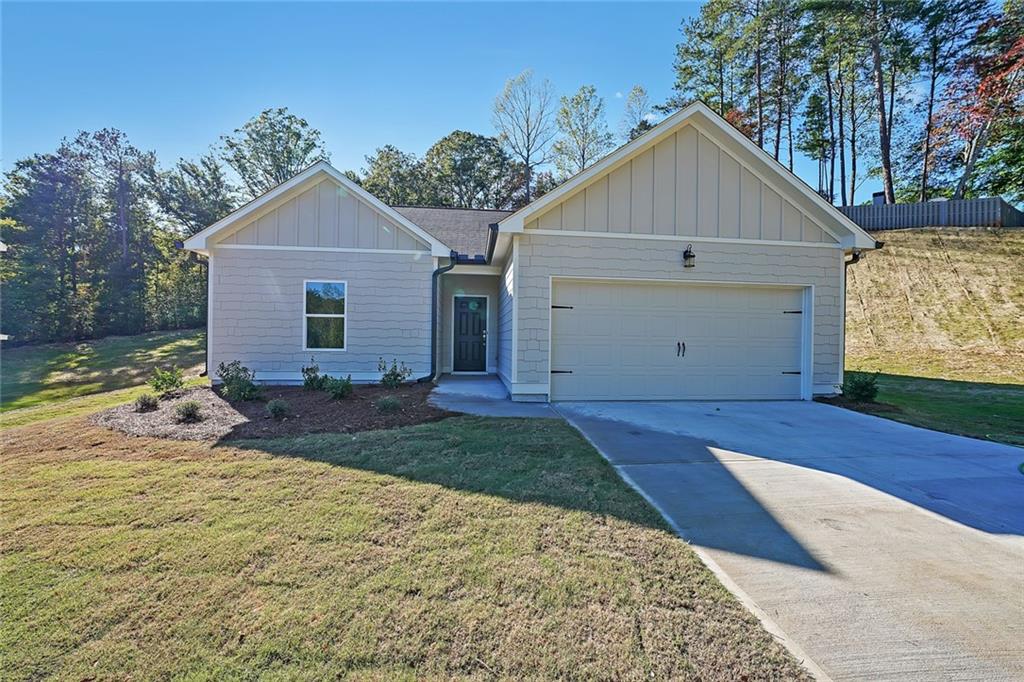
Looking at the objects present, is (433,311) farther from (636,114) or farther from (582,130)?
(636,114)

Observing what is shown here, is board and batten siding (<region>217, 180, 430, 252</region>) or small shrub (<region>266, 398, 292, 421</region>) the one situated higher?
board and batten siding (<region>217, 180, 430, 252</region>)

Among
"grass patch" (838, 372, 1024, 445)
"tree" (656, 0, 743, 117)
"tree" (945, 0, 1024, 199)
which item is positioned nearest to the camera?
"grass patch" (838, 372, 1024, 445)

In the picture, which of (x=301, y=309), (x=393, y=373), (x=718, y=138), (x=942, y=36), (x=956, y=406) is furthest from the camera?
(x=942, y=36)

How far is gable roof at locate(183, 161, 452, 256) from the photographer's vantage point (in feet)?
29.1

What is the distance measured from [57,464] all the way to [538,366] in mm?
6096

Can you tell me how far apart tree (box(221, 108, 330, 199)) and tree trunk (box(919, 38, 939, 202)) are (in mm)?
33240

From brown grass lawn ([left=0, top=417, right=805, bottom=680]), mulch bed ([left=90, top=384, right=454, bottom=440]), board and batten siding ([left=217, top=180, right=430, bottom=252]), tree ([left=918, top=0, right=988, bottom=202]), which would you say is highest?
tree ([left=918, top=0, right=988, bottom=202])

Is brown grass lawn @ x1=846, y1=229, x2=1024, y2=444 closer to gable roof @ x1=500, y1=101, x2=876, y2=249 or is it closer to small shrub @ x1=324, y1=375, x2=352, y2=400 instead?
gable roof @ x1=500, y1=101, x2=876, y2=249

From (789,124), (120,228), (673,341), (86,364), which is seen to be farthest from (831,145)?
(120,228)

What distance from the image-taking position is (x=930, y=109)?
21875 millimetres

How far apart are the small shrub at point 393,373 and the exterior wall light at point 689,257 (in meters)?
5.91

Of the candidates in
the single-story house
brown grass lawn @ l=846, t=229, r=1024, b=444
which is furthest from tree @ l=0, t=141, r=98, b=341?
brown grass lawn @ l=846, t=229, r=1024, b=444

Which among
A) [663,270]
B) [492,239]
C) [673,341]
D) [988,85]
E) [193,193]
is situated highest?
[988,85]

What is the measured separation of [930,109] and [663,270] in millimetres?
24892
